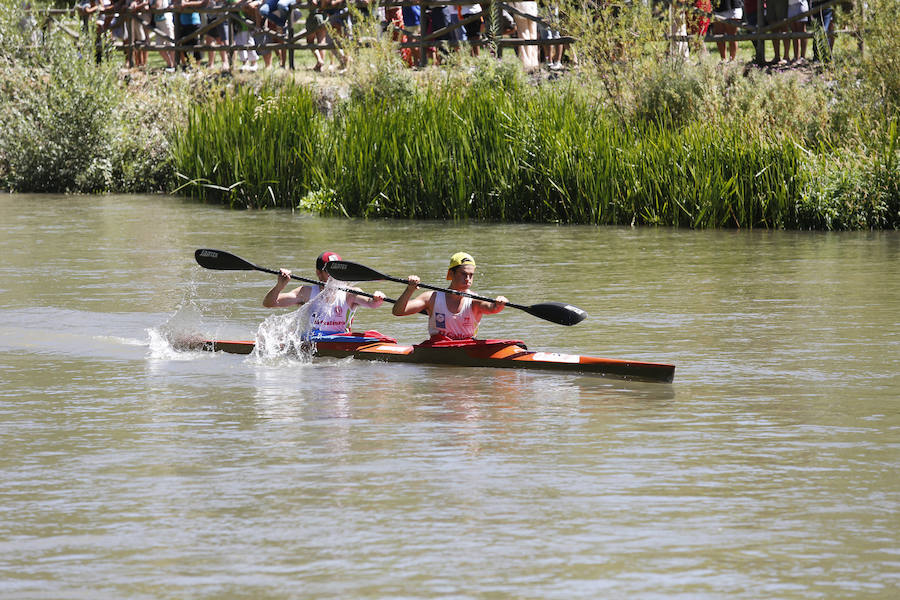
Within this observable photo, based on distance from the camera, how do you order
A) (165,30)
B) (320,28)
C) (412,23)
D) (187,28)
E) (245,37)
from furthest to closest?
(165,30), (187,28), (245,37), (412,23), (320,28)

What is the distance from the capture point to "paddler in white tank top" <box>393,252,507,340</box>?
10.9m

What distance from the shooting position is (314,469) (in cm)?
756

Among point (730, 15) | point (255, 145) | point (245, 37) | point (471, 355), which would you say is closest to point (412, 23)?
point (245, 37)

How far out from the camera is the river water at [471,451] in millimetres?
5980

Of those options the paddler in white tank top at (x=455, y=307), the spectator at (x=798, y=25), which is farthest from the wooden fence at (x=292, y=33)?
the paddler in white tank top at (x=455, y=307)

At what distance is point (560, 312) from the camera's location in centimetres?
1092

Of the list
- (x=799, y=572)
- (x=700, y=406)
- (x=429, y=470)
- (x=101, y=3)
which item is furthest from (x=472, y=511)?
(x=101, y=3)

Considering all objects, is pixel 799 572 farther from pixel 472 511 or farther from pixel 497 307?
pixel 497 307

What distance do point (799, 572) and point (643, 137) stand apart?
13.7 m

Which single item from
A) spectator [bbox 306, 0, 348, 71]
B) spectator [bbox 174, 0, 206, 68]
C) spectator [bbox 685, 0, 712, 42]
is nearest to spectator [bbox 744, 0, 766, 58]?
spectator [bbox 685, 0, 712, 42]

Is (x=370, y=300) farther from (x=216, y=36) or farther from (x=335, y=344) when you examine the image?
(x=216, y=36)

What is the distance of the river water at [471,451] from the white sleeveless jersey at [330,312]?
493 mm

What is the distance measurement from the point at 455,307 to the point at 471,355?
0.55 m

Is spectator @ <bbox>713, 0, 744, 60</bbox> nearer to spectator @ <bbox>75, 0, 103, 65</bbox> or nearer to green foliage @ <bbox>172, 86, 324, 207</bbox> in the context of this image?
green foliage @ <bbox>172, 86, 324, 207</bbox>
